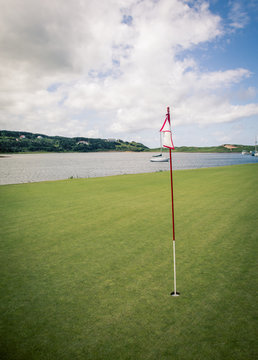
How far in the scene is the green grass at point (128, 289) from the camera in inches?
123

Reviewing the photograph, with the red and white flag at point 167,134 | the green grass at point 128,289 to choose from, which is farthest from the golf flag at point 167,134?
the green grass at point 128,289

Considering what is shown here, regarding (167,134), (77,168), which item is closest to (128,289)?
(167,134)

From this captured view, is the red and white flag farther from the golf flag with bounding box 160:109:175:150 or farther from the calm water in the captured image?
the calm water

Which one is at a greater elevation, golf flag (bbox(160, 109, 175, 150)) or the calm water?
golf flag (bbox(160, 109, 175, 150))

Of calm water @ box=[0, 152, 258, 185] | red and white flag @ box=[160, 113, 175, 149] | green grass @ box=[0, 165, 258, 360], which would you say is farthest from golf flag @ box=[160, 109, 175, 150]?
calm water @ box=[0, 152, 258, 185]

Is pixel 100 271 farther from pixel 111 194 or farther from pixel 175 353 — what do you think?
pixel 111 194

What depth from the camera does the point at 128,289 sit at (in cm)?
440

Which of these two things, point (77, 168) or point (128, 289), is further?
point (77, 168)

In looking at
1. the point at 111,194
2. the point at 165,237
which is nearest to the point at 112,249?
the point at 165,237

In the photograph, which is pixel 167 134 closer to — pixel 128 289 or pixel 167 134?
pixel 167 134

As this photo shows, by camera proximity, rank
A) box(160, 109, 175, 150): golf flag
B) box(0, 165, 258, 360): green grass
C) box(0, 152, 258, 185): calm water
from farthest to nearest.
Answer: box(0, 152, 258, 185): calm water, box(160, 109, 175, 150): golf flag, box(0, 165, 258, 360): green grass

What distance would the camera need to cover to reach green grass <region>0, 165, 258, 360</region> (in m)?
3.14

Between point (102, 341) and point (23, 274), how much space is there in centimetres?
278

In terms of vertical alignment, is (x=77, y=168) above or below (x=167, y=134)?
below
